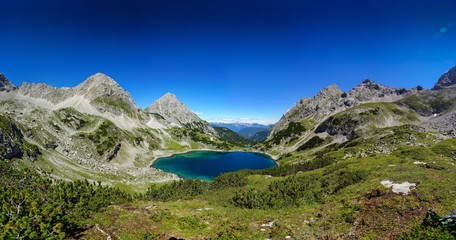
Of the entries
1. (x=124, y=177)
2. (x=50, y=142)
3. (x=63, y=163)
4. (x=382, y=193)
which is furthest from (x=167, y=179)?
(x=382, y=193)

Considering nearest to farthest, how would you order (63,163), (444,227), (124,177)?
(444,227), (63,163), (124,177)

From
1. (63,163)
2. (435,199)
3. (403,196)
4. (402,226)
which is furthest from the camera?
(63,163)

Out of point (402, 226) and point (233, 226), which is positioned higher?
point (402, 226)

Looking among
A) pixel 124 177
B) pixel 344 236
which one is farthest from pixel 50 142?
pixel 344 236

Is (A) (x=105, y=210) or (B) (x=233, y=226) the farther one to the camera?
(A) (x=105, y=210)

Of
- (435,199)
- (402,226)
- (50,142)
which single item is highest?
(50,142)

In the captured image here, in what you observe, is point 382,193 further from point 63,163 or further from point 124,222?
point 63,163

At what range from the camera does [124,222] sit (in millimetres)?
31516

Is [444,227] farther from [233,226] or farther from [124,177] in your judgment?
[124,177]

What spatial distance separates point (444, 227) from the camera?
19547 mm

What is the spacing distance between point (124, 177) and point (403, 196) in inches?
6117

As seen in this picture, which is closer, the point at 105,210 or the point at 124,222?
the point at 124,222

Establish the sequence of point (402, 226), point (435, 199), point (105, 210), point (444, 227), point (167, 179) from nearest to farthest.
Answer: point (444, 227), point (402, 226), point (435, 199), point (105, 210), point (167, 179)

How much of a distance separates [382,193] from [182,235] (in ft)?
87.6
